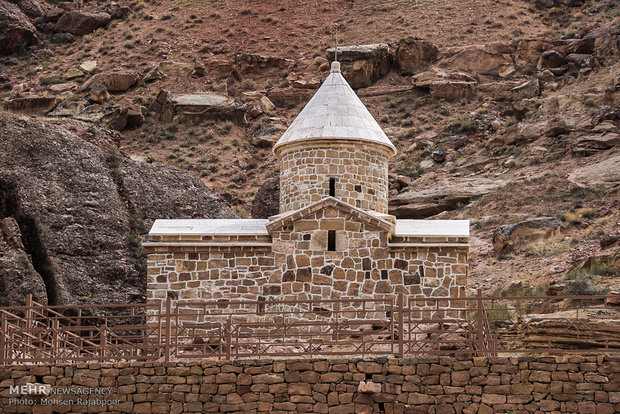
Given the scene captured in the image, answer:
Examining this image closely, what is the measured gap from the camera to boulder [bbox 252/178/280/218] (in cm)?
4125

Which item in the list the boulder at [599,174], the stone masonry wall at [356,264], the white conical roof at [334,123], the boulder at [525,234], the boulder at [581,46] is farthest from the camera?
the boulder at [581,46]

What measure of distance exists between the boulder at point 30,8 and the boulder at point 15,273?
137ft

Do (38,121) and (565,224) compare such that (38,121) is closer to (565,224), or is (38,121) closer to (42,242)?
(42,242)

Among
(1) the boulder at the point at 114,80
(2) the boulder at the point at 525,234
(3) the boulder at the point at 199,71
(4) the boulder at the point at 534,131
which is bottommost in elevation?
(2) the boulder at the point at 525,234

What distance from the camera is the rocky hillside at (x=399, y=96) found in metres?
36.8

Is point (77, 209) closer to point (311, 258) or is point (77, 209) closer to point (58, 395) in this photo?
point (311, 258)

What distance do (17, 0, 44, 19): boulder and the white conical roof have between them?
4699 cm

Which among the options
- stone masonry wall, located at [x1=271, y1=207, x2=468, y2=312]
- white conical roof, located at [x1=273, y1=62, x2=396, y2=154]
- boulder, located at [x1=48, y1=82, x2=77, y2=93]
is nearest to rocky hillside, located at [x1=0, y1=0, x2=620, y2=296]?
boulder, located at [x1=48, y1=82, x2=77, y2=93]

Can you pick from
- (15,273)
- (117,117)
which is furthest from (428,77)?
(15,273)

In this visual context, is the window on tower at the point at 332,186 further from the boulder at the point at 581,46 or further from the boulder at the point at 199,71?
the boulder at the point at 199,71

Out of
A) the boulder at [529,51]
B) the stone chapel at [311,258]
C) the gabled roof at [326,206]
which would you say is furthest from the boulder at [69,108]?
the gabled roof at [326,206]

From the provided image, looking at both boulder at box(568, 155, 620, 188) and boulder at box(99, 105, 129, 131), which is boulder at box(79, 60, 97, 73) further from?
boulder at box(568, 155, 620, 188)

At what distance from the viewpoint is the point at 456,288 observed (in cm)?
2269

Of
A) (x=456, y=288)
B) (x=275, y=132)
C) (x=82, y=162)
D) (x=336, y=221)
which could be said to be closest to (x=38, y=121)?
(x=82, y=162)
